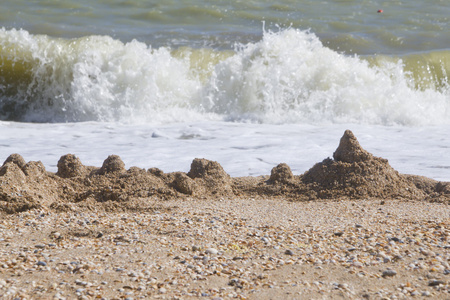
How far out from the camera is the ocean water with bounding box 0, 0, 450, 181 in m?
6.28

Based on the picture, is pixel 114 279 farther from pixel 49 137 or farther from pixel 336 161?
pixel 49 137

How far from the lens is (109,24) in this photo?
11898mm

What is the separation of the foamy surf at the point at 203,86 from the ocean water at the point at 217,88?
0.07ft

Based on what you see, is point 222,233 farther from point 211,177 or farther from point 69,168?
point 69,168

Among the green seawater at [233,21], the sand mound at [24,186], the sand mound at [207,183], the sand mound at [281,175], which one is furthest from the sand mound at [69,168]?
the green seawater at [233,21]

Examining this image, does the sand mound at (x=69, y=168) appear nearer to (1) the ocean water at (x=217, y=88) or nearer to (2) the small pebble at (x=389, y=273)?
(1) the ocean water at (x=217, y=88)

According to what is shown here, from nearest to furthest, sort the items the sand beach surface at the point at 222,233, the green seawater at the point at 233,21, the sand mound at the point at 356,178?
the sand beach surface at the point at 222,233 → the sand mound at the point at 356,178 → the green seawater at the point at 233,21

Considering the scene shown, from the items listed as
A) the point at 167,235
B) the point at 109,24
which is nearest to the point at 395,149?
the point at 167,235

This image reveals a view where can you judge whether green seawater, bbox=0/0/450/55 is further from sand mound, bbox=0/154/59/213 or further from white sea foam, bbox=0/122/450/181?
sand mound, bbox=0/154/59/213

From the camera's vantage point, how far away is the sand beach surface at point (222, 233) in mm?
2553

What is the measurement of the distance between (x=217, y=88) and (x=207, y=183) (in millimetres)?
4758

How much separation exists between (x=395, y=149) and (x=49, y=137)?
3890 mm

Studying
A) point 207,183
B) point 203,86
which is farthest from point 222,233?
point 203,86

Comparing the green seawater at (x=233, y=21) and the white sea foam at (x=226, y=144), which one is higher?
the green seawater at (x=233, y=21)
